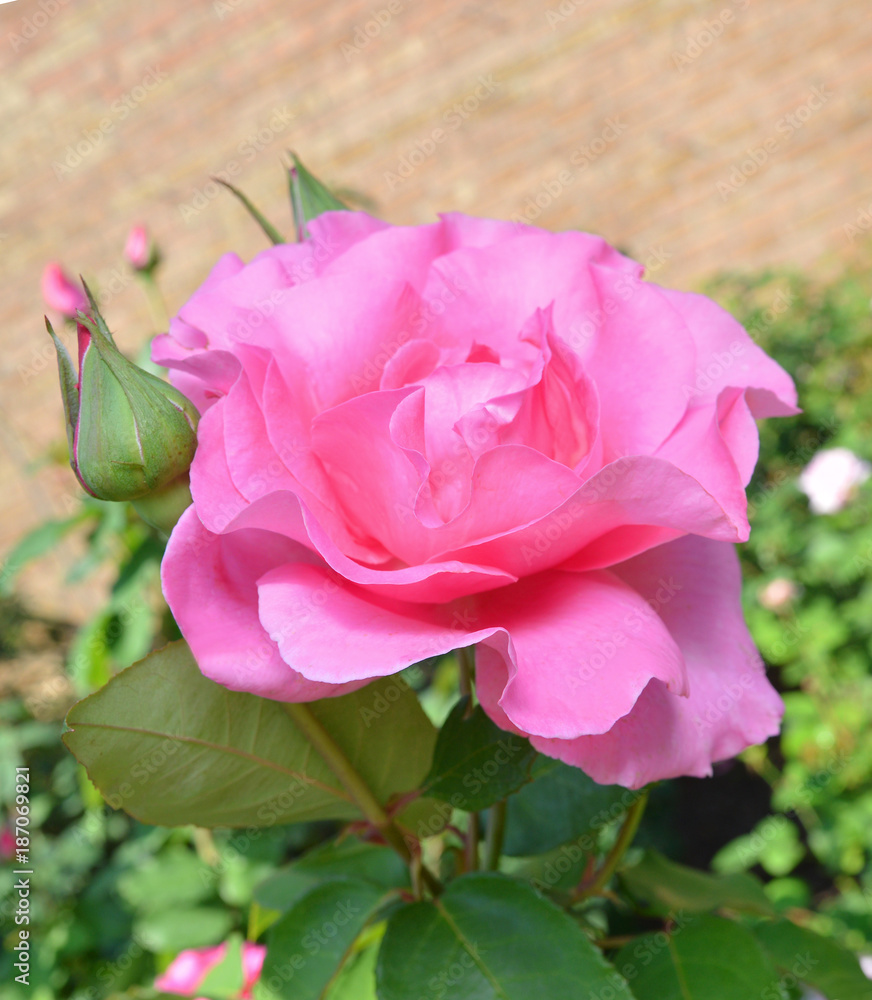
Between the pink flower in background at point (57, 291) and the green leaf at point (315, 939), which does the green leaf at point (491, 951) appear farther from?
the pink flower in background at point (57, 291)

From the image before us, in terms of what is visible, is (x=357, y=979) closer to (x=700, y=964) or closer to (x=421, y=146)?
(x=700, y=964)

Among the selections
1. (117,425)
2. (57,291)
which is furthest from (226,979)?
(57,291)

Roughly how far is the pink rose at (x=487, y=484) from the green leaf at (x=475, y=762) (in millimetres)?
68

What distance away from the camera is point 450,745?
0.38m

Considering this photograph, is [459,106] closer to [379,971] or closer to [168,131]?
[168,131]

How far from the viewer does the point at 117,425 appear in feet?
0.98

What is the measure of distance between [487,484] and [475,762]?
0.14m

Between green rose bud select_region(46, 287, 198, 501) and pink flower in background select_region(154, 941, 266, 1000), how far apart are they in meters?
0.49

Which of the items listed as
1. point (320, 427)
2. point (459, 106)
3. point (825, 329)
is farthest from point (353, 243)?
point (459, 106)

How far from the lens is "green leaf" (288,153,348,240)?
41 cm

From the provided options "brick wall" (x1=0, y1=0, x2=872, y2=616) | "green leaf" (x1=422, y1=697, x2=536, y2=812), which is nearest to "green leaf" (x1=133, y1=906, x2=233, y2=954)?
"green leaf" (x1=422, y1=697, x2=536, y2=812)

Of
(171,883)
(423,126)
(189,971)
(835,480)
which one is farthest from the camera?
(423,126)

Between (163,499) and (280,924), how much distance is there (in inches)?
9.1

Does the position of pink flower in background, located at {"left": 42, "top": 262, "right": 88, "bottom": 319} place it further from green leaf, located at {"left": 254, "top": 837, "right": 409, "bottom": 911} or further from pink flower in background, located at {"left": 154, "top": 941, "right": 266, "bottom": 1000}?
green leaf, located at {"left": 254, "top": 837, "right": 409, "bottom": 911}
